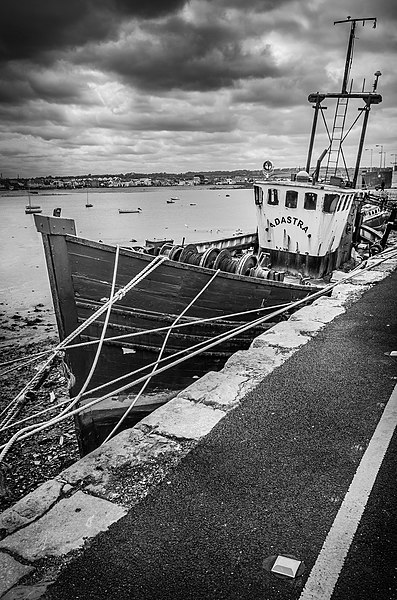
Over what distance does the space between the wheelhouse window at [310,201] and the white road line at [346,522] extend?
31.1 ft

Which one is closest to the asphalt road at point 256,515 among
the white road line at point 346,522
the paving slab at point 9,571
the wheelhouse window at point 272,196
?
the white road line at point 346,522

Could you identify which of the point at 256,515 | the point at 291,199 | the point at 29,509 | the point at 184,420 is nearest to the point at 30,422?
the point at 184,420

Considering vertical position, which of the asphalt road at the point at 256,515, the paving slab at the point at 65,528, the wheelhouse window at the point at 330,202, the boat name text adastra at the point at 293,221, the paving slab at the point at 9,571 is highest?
the wheelhouse window at the point at 330,202

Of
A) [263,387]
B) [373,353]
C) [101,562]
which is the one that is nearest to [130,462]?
[101,562]

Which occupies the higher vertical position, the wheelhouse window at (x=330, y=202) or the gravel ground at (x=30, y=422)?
the wheelhouse window at (x=330, y=202)

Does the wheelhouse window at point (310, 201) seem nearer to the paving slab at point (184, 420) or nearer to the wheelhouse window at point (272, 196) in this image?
the wheelhouse window at point (272, 196)

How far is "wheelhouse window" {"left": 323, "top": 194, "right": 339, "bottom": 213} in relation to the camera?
40.0ft

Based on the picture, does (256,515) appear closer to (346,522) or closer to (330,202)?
(346,522)

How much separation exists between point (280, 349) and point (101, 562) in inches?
150

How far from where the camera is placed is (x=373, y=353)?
560cm

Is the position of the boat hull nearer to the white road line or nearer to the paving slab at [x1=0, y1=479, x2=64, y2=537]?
the paving slab at [x1=0, y1=479, x2=64, y2=537]

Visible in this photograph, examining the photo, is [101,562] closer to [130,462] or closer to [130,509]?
[130,509]

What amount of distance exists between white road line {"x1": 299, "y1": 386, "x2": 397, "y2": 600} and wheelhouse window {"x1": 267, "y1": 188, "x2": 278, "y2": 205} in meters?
9.94

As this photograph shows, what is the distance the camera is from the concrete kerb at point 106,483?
99.9 inches
